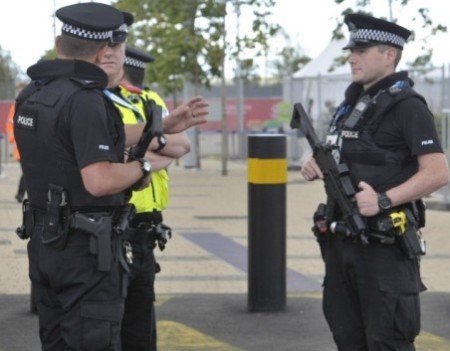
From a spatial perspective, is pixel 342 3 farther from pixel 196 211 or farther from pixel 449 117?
pixel 196 211

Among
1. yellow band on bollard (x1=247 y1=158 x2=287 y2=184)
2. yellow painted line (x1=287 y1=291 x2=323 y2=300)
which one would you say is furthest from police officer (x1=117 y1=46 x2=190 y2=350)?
yellow painted line (x1=287 y1=291 x2=323 y2=300)

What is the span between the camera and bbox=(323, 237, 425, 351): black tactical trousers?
5.36 meters

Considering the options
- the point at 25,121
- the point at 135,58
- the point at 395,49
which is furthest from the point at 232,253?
the point at 25,121

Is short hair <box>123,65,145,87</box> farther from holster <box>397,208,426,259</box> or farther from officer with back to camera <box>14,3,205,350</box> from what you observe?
holster <box>397,208,426,259</box>

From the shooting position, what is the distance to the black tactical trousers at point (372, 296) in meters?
5.36

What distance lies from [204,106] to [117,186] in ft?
2.69

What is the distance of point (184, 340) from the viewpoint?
783 cm

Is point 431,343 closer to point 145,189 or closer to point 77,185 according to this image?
point 145,189

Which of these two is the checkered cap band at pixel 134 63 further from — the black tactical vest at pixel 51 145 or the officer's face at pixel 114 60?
the black tactical vest at pixel 51 145

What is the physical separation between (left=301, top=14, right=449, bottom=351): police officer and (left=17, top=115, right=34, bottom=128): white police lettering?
1.44 m

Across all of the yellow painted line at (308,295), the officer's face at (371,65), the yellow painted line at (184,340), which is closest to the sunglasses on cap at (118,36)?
the officer's face at (371,65)

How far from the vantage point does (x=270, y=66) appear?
222ft

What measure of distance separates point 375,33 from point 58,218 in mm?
1784

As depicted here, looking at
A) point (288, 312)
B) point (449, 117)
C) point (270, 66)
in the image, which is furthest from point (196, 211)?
point (270, 66)
